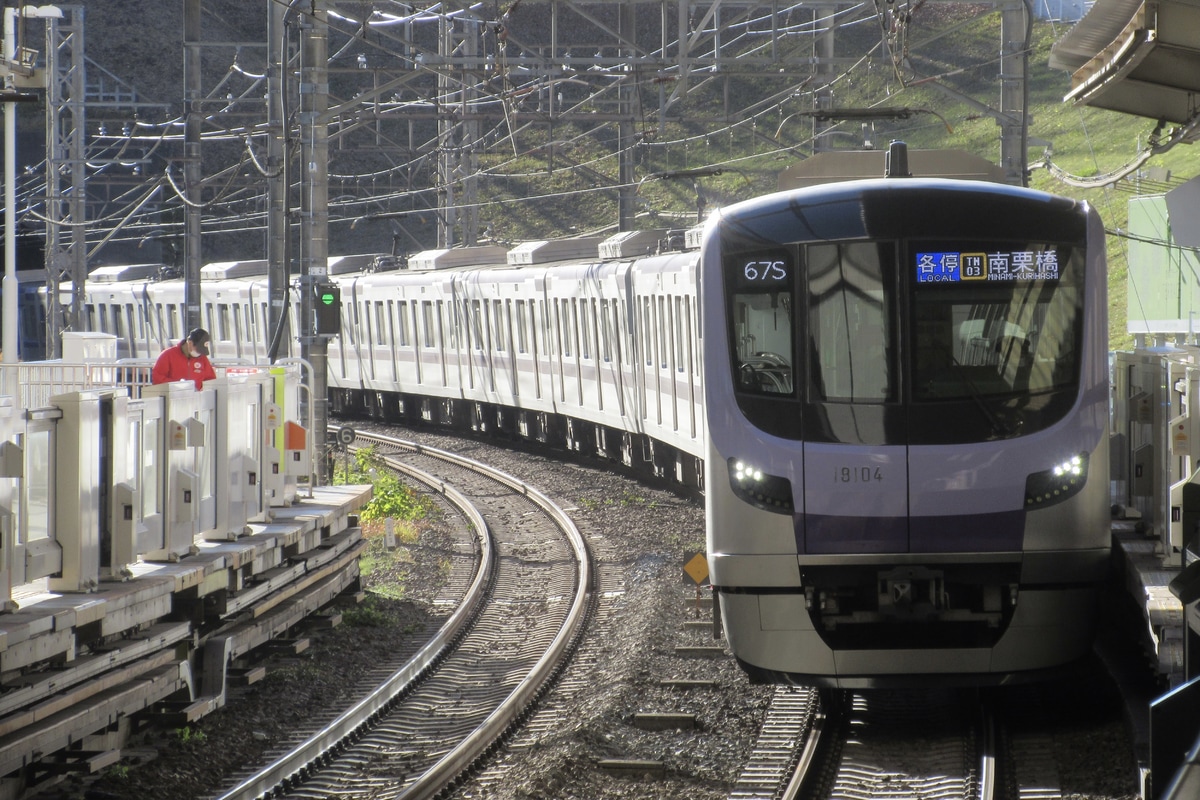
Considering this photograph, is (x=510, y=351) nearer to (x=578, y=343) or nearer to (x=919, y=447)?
(x=578, y=343)

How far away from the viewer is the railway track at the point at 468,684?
7676mm

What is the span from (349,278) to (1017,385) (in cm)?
2501

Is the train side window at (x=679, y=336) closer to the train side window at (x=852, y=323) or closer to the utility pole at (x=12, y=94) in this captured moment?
the utility pole at (x=12, y=94)

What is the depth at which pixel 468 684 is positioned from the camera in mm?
9922

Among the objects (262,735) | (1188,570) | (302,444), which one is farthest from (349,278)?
(1188,570)

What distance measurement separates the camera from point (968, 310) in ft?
26.0

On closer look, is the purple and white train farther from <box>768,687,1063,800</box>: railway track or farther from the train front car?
<box>768,687,1063,800</box>: railway track

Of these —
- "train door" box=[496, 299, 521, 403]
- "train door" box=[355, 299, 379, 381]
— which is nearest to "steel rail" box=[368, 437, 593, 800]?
"train door" box=[496, 299, 521, 403]

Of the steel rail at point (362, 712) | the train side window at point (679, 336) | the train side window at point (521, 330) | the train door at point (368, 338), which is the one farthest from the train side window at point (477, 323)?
the steel rail at point (362, 712)

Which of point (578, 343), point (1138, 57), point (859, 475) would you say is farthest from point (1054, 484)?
point (578, 343)

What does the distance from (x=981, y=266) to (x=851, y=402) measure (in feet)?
3.04

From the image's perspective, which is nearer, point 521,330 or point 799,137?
point 521,330

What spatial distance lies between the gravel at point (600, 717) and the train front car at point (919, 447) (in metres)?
0.54

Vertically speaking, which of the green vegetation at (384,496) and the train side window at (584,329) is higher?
the train side window at (584,329)
